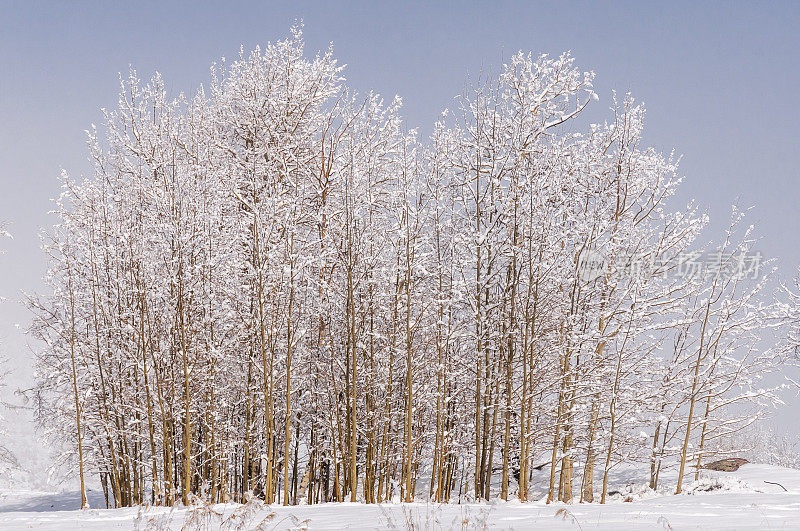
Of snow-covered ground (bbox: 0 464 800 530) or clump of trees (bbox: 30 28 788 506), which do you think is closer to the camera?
snow-covered ground (bbox: 0 464 800 530)

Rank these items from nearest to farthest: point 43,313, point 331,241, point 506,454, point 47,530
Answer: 1. point 47,530
2. point 506,454
3. point 331,241
4. point 43,313

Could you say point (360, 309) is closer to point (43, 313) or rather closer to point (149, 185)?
point (149, 185)

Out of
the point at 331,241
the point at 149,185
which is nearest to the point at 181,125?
the point at 149,185

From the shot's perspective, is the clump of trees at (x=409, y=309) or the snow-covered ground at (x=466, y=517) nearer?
the snow-covered ground at (x=466, y=517)

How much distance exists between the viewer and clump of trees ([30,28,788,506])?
38.9 ft

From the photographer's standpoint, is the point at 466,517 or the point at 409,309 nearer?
the point at 466,517

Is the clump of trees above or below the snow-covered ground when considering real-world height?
above

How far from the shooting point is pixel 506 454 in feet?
36.7

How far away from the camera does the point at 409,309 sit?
38.3 feet

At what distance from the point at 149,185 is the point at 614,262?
1156 centimetres

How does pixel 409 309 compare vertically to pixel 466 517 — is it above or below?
above

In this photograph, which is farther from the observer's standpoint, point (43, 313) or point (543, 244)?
point (43, 313)

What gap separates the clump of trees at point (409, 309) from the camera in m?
11.9

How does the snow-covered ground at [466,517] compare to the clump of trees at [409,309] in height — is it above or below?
below
